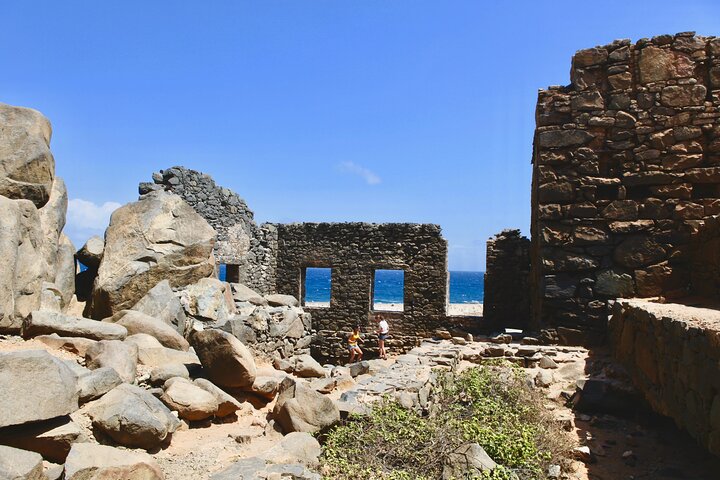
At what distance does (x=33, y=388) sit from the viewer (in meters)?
3.64

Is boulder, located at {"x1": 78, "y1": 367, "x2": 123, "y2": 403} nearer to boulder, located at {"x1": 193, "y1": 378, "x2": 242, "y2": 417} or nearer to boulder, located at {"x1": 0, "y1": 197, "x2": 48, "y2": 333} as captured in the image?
boulder, located at {"x1": 193, "y1": 378, "x2": 242, "y2": 417}

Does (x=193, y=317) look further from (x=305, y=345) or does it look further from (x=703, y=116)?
(x=703, y=116)

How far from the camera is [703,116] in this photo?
7.68 metres

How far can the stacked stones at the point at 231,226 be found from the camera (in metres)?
12.8

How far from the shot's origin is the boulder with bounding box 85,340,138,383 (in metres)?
5.05

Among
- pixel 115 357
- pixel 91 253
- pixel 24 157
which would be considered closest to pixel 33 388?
pixel 115 357

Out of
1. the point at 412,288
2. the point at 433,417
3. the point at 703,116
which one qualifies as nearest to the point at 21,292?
the point at 433,417

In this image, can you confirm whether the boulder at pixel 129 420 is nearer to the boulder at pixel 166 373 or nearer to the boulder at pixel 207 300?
the boulder at pixel 166 373

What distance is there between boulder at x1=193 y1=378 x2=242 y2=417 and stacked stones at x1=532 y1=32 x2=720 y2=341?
5.06 meters

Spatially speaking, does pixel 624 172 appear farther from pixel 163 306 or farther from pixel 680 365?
pixel 163 306

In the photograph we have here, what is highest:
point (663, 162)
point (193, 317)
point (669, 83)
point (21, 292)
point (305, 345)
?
point (669, 83)

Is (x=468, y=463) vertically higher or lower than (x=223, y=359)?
lower

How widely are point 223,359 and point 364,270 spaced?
1141 cm

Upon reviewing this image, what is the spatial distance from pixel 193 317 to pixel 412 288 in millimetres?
9350
